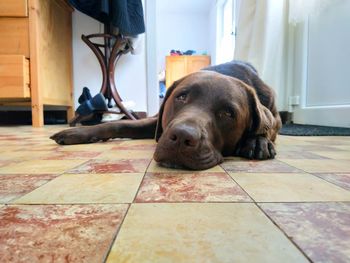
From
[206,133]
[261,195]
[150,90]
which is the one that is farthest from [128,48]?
[261,195]

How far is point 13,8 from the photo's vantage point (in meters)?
3.04

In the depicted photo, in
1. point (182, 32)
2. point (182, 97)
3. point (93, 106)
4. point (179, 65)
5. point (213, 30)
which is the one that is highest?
point (182, 32)

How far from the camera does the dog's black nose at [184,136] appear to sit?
0.94 meters

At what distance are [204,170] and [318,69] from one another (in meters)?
2.63

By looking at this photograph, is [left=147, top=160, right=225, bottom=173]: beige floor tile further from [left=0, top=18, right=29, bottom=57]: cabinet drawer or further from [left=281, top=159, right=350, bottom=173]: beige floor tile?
[left=0, top=18, right=29, bottom=57]: cabinet drawer

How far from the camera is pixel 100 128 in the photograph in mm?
1719

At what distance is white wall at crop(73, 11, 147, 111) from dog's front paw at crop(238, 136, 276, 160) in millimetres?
2733

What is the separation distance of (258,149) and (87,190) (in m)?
0.74

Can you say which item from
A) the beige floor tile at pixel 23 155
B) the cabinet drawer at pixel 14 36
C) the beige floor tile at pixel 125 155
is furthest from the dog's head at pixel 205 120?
the cabinet drawer at pixel 14 36

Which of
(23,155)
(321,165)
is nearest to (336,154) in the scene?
(321,165)

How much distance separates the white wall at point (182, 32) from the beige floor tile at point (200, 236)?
9.93 m

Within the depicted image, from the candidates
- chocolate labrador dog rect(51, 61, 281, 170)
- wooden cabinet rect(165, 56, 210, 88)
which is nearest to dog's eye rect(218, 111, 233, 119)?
chocolate labrador dog rect(51, 61, 281, 170)

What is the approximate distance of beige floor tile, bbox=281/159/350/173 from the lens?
3.25 feet

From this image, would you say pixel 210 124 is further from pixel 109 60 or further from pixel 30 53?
pixel 30 53
